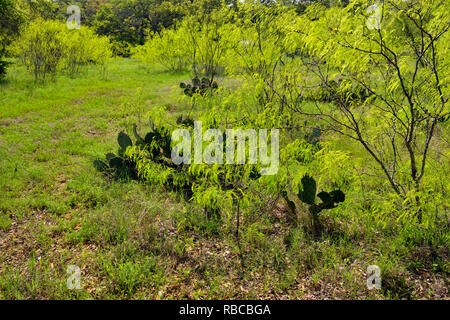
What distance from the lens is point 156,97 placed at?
10.9 meters

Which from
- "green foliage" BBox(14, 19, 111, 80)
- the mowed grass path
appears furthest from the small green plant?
"green foliage" BBox(14, 19, 111, 80)

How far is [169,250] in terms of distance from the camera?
2.97 metres

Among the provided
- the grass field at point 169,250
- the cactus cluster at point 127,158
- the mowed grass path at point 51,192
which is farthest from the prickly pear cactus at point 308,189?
the cactus cluster at point 127,158

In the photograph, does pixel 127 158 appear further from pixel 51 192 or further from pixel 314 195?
pixel 314 195

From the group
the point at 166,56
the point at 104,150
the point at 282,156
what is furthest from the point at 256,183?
the point at 166,56

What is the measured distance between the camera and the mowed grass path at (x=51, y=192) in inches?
107

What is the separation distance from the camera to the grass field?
2.50m

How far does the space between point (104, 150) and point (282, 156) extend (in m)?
4.29

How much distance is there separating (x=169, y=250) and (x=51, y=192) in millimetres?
2553

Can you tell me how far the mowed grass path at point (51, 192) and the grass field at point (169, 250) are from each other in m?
0.02

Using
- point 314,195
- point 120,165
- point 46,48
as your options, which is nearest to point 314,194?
A: point 314,195

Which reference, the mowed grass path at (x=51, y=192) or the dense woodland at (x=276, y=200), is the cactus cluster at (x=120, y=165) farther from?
the mowed grass path at (x=51, y=192)

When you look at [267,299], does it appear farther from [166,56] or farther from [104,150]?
[166,56]
